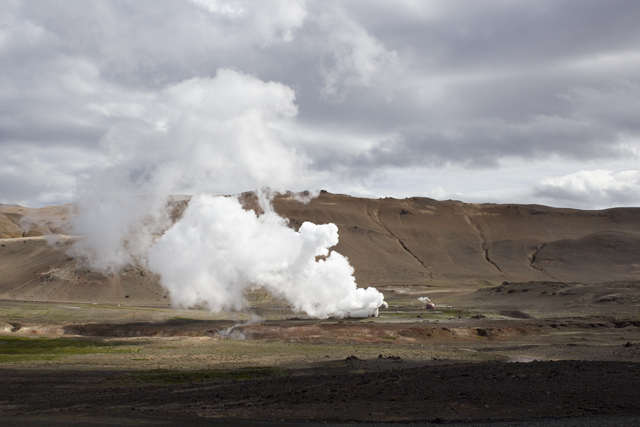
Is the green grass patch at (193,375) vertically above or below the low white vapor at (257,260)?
below

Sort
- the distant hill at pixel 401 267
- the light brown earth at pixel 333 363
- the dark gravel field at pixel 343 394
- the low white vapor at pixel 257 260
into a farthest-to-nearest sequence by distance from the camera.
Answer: the distant hill at pixel 401 267, the low white vapor at pixel 257 260, the light brown earth at pixel 333 363, the dark gravel field at pixel 343 394

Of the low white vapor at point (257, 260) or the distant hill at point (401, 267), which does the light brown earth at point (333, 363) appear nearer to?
the low white vapor at point (257, 260)

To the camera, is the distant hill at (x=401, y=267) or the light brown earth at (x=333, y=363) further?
the distant hill at (x=401, y=267)

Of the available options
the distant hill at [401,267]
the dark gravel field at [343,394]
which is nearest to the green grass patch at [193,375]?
the dark gravel field at [343,394]

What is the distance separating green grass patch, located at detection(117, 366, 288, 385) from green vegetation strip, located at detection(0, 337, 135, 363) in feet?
42.5

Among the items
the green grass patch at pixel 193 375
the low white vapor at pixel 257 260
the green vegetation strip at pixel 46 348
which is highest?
the low white vapor at pixel 257 260

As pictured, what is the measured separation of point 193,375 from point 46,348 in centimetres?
2327

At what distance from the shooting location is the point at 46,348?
51.5 m

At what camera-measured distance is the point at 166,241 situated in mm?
80500

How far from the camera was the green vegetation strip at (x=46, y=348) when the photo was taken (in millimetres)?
45500

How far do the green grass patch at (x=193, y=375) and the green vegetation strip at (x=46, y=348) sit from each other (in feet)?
42.5

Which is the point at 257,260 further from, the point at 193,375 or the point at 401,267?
the point at 401,267

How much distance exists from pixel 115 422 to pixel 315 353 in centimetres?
2465

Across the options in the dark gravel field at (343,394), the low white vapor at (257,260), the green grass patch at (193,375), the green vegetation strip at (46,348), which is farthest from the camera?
the low white vapor at (257,260)
